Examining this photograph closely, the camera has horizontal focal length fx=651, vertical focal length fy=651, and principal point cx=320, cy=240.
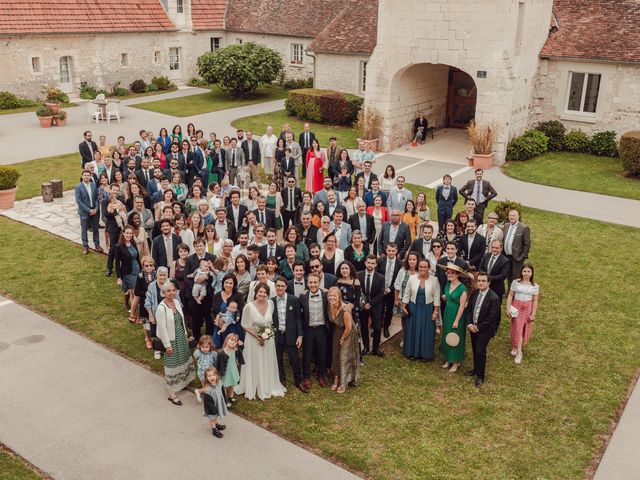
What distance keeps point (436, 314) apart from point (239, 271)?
117 inches

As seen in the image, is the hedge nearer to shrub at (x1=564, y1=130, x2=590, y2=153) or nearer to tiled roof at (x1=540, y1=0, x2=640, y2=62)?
tiled roof at (x1=540, y1=0, x2=640, y2=62)

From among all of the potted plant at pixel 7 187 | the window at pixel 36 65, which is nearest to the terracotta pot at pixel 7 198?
the potted plant at pixel 7 187

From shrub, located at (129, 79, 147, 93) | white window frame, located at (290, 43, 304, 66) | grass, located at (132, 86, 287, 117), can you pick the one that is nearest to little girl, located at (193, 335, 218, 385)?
grass, located at (132, 86, 287, 117)

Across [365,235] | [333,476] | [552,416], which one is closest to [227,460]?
[333,476]

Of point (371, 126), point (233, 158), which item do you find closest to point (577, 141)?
point (371, 126)

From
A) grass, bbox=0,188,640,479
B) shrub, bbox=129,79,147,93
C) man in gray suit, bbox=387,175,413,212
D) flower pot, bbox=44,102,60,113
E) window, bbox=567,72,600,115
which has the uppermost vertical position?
window, bbox=567,72,600,115

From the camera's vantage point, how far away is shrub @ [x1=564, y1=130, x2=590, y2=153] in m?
22.8

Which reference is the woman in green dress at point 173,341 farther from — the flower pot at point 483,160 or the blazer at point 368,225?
the flower pot at point 483,160

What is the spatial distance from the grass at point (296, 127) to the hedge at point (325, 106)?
324mm

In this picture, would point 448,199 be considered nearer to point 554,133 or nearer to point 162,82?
point 554,133

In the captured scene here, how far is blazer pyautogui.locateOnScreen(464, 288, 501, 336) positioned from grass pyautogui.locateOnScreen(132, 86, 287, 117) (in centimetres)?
2214

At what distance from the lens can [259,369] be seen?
8898 millimetres

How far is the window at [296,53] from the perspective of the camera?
34.4 metres

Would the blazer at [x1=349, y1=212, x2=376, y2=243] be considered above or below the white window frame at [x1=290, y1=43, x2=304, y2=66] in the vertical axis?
below
